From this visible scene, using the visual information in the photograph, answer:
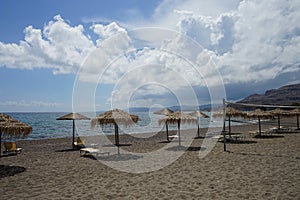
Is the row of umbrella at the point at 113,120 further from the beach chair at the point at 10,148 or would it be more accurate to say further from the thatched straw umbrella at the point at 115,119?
the beach chair at the point at 10,148

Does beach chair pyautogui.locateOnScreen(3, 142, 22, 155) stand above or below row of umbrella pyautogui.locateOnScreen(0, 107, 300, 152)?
below

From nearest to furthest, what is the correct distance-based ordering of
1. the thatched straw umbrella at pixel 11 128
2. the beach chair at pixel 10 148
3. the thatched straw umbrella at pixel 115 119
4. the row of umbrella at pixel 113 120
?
the thatched straw umbrella at pixel 11 128 → the row of umbrella at pixel 113 120 → the thatched straw umbrella at pixel 115 119 → the beach chair at pixel 10 148

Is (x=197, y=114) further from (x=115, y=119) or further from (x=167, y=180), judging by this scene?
(x=167, y=180)

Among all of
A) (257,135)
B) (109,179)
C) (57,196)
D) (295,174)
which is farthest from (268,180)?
(257,135)

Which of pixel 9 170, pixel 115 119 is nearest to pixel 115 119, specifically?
pixel 115 119

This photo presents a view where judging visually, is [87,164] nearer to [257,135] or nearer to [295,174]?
[295,174]

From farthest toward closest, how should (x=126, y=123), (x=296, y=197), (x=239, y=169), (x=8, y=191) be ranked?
(x=126, y=123) → (x=239, y=169) → (x=8, y=191) → (x=296, y=197)

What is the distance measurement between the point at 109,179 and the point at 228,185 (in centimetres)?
307

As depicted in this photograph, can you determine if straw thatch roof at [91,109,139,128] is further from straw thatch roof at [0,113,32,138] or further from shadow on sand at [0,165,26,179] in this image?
shadow on sand at [0,165,26,179]

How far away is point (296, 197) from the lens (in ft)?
16.4

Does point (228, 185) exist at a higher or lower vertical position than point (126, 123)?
lower

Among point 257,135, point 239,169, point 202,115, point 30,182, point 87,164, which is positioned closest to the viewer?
point 30,182

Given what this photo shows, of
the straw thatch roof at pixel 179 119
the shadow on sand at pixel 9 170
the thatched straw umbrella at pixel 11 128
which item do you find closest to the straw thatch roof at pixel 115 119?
the straw thatch roof at pixel 179 119

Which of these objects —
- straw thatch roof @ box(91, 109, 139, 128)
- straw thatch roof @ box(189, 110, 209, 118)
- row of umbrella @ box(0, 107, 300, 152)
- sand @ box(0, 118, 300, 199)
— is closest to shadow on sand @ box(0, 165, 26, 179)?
sand @ box(0, 118, 300, 199)
